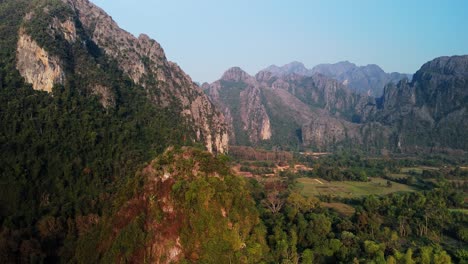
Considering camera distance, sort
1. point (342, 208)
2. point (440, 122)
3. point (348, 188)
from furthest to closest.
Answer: point (440, 122) → point (348, 188) → point (342, 208)

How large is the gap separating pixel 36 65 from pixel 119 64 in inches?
1120

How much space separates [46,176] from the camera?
174 feet

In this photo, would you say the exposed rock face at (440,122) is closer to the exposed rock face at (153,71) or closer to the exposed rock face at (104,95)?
the exposed rock face at (153,71)

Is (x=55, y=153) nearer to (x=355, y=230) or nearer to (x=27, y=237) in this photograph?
(x=27, y=237)

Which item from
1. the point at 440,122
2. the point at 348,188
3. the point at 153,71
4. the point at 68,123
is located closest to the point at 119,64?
the point at 153,71

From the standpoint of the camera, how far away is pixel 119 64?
95.2 m

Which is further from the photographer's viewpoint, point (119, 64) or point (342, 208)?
point (119, 64)

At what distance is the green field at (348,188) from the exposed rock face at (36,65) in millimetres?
53645

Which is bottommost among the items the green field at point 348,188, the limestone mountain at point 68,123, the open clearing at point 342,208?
the open clearing at point 342,208

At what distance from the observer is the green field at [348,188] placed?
8619 centimetres

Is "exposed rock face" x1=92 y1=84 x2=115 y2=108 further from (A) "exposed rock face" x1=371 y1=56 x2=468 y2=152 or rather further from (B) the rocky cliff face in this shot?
(A) "exposed rock face" x1=371 y1=56 x2=468 y2=152

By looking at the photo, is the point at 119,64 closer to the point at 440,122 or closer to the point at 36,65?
the point at 36,65

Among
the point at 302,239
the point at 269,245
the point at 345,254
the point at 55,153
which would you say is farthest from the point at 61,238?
the point at 345,254

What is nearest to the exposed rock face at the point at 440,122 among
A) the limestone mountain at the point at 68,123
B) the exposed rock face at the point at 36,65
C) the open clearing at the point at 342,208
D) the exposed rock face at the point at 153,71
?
the exposed rock face at the point at 153,71
